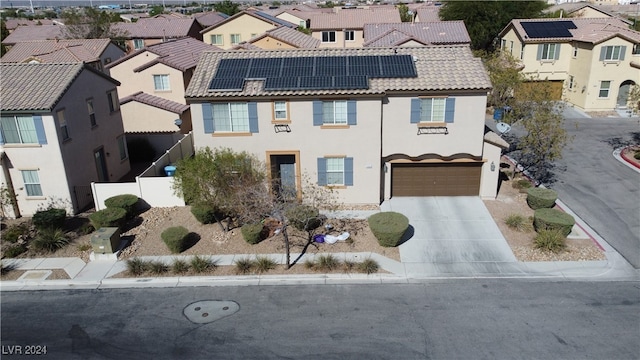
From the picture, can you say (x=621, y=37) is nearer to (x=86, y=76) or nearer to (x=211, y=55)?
(x=211, y=55)

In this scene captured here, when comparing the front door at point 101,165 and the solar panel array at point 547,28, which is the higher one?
the solar panel array at point 547,28

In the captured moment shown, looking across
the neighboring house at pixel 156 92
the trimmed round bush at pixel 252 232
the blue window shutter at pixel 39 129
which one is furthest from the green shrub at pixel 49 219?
the neighboring house at pixel 156 92

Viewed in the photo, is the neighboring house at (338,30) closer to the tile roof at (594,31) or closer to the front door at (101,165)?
the tile roof at (594,31)

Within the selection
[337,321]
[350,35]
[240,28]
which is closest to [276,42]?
[240,28]

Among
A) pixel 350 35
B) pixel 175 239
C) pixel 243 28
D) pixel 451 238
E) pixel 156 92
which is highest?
pixel 243 28

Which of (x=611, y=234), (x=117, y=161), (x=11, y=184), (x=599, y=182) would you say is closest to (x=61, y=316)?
(x=11, y=184)

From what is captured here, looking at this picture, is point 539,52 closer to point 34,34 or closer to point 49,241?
point 49,241
